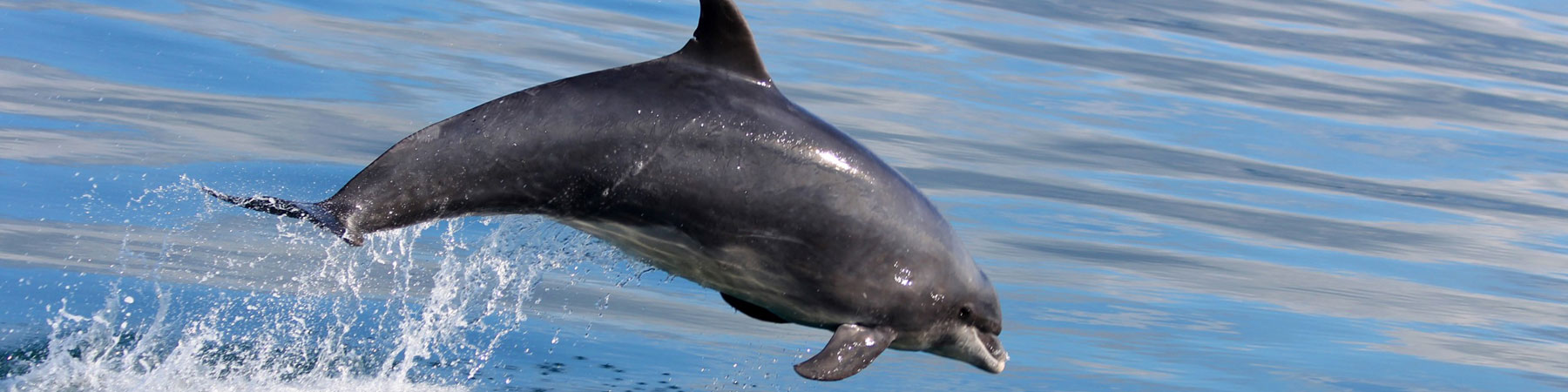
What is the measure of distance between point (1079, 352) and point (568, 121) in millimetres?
5304

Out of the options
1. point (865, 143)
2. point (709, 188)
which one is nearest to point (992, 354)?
point (709, 188)

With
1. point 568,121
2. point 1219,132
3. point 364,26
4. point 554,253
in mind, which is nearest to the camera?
point 568,121

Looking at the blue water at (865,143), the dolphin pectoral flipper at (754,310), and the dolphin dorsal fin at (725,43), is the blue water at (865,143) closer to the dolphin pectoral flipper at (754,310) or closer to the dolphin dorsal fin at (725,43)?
the dolphin pectoral flipper at (754,310)

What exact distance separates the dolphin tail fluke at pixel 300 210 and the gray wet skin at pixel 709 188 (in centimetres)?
1

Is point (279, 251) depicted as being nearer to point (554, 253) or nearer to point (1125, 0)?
point (554, 253)

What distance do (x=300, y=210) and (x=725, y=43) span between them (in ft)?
5.70

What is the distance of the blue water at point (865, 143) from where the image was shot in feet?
31.4

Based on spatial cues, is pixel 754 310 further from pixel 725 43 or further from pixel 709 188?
pixel 725 43

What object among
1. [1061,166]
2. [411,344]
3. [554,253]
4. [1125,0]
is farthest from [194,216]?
[1125,0]

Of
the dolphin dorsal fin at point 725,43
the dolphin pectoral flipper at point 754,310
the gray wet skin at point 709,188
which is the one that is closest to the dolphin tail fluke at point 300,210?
the gray wet skin at point 709,188

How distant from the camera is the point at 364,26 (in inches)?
776

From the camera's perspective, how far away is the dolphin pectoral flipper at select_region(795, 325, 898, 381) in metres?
6.37

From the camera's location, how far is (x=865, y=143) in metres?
15.5

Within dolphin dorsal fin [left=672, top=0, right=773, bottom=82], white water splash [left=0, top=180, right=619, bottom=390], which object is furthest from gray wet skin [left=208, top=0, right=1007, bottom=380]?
white water splash [left=0, top=180, right=619, bottom=390]
